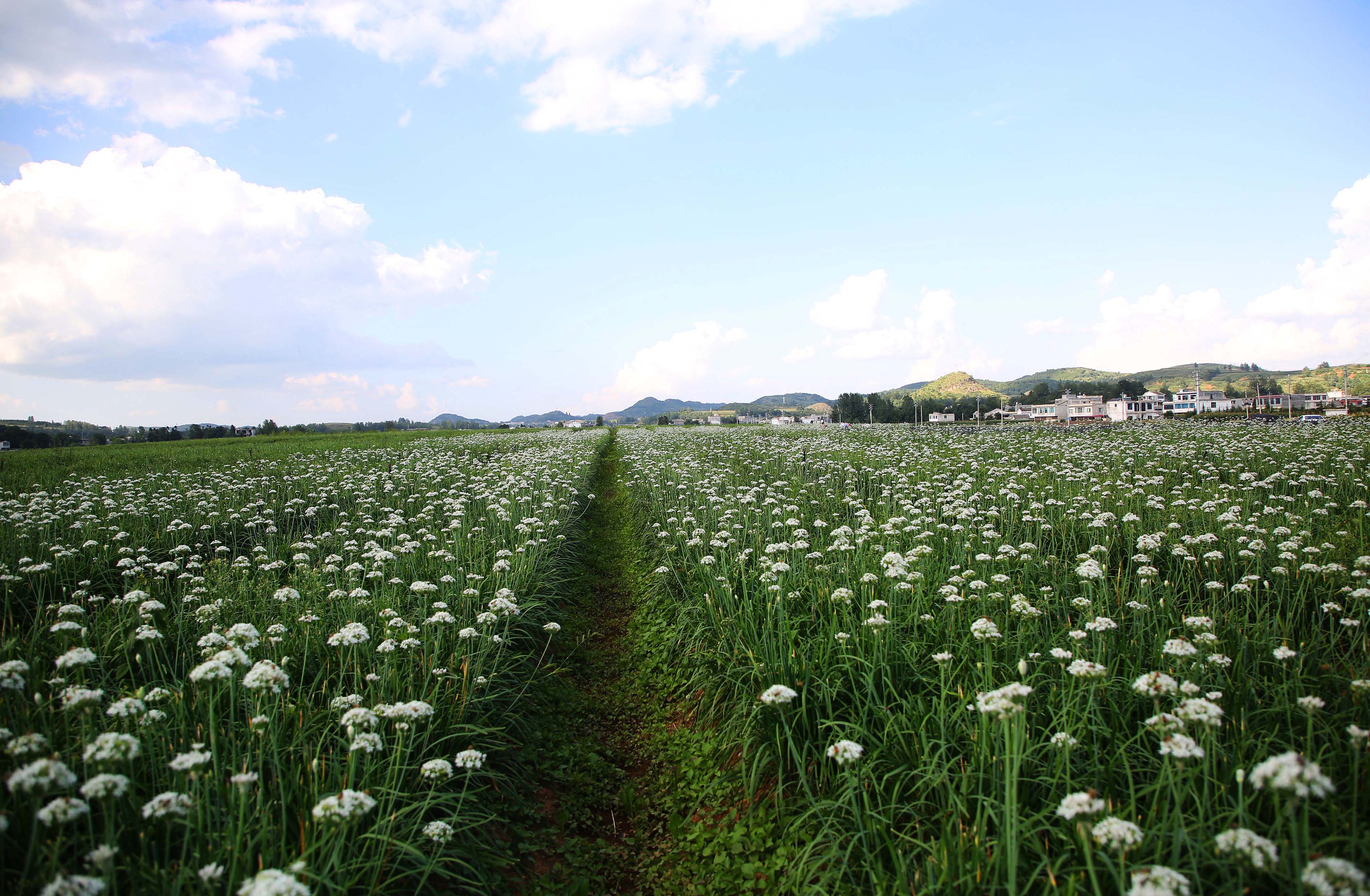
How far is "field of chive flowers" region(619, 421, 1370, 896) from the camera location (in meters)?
3.14

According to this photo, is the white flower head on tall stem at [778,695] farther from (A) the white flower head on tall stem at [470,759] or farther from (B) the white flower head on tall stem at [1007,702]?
(A) the white flower head on tall stem at [470,759]

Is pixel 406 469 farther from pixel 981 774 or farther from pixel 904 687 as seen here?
pixel 981 774

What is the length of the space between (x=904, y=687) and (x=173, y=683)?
7013mm

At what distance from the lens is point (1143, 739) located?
4172 mm

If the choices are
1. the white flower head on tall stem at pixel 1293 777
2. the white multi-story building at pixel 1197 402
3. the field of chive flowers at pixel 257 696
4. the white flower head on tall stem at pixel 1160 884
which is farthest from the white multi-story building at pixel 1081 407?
the white flower head on tall stem at pixel 1160 884

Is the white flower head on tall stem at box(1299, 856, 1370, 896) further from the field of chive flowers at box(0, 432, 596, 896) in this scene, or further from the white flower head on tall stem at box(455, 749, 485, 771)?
the white flower head on tall stem at box(455, 749, 485, 771)

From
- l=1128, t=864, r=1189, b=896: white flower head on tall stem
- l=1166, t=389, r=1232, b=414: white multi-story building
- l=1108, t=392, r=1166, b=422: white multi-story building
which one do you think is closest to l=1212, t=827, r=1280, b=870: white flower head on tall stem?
l=1128, t=864, r=1189, b=896: white flower head on tall stem

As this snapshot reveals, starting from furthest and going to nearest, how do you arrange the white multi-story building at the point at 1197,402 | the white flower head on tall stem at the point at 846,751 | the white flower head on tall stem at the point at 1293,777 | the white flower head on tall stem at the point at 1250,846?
the white multi-story building at the point at 1197,402
the white flower head on tall stem at the point at 846,751
the white flower head on tall stem at the point at 1250,846
the white flower head on tall stem at the point at 1293,777

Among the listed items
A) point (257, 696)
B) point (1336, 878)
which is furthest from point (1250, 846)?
point (257, 696)

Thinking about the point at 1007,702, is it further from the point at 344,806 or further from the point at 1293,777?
the point at 344,806

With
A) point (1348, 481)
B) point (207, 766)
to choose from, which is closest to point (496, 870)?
point (207, 766)

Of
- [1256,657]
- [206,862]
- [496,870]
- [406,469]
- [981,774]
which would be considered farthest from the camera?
[406,469]

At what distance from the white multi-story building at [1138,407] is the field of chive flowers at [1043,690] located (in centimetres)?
9219

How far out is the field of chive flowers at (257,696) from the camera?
309 cm
